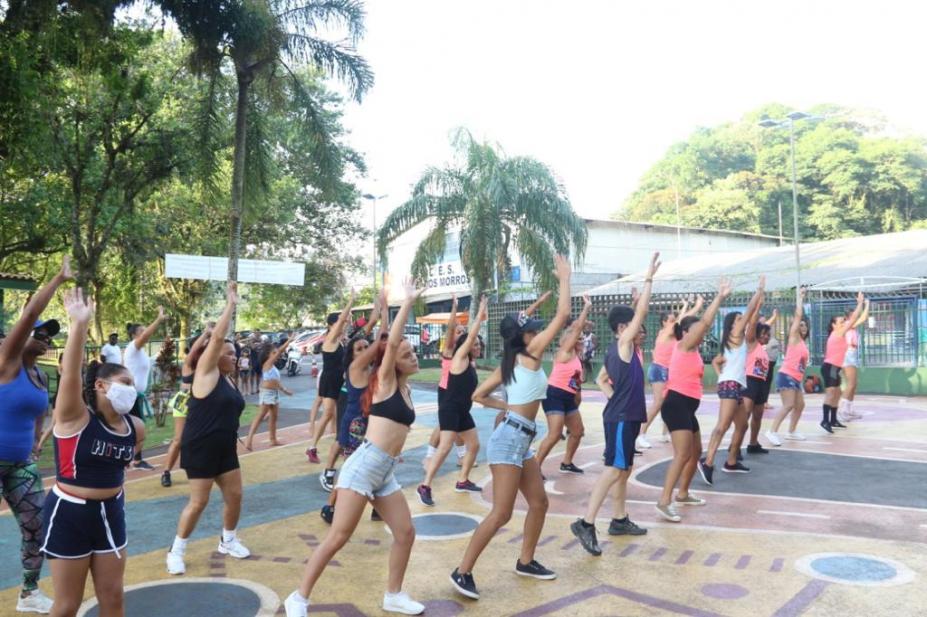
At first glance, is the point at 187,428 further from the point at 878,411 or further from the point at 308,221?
the point at 308,221

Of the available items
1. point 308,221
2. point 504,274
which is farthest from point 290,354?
point 504,274

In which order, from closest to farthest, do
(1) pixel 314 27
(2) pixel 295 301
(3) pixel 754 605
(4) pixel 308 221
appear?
(3) pixel 754 605 < (1) pixel 314 27 < (4) pixel 308 221 < (2) pixel 295 301

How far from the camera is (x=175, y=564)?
5438mm

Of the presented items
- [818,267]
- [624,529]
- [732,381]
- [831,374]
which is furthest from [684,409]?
[818,267]

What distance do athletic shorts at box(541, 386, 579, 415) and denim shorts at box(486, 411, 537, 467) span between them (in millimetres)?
3021

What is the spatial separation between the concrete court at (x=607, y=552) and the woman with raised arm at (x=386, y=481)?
0.42 metres

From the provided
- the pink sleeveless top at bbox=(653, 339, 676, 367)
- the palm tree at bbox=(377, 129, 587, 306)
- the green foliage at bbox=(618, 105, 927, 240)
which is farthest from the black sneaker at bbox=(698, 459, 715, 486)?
the green foliage at bbox=(618, 105, 927, 240)

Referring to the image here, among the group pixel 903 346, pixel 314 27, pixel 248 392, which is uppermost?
pixel 314 27

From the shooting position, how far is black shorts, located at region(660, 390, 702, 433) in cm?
671

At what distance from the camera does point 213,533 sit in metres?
6.56

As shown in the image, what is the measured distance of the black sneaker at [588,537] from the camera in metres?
5.71

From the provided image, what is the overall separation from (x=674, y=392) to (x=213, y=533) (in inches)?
167

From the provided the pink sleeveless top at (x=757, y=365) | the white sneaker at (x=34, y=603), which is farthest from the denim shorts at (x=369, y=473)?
the pink sleeveless top at (x=757, y=365)

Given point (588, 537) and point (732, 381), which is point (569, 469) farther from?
point (588, 537)
